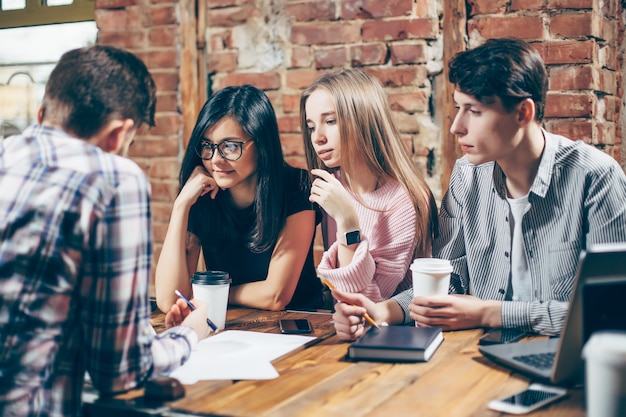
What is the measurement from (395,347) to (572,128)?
4.24 feet

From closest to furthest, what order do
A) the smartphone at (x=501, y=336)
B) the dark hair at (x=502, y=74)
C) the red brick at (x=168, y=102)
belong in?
the smartphone at (x=501, y=336) → the dark hair at (x=502, y=74) → the red brick at (x=168, y=102)

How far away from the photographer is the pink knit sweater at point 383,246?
6.26 feet

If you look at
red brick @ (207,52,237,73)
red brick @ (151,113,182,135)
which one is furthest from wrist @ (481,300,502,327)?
red brick @ (151,113,182,135)

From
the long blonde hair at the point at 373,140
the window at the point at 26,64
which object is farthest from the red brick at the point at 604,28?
the window at the point at 26,64

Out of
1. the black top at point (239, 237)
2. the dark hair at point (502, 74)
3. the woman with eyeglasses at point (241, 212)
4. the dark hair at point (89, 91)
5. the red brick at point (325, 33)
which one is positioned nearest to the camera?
the dark hair at point (89, 91)

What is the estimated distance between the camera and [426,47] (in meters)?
2.50

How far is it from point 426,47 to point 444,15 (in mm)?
127

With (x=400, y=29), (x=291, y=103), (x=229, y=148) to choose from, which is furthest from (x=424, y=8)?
(x=229, y=148)

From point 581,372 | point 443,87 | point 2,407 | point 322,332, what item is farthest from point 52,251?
point 443,87

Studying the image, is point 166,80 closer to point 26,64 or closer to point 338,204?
point 26,64

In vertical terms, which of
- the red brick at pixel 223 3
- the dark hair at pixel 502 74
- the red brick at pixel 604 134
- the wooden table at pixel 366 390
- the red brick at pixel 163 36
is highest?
the red brick at pixel 223 3

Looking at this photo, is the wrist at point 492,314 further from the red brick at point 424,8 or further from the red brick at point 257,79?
the red brick at point 257,79

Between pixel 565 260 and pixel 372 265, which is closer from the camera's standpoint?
pixel 565 260

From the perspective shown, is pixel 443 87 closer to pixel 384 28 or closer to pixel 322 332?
pixel 384 28
